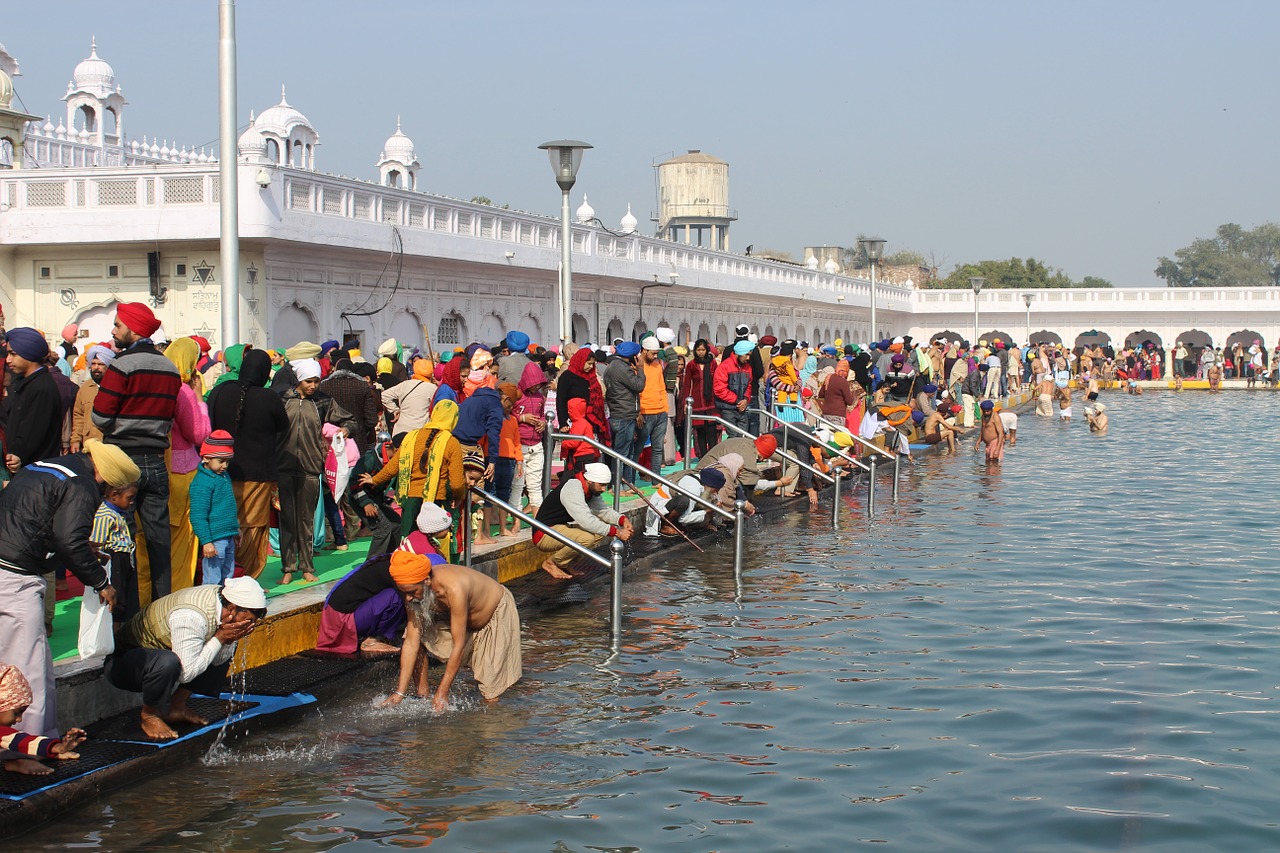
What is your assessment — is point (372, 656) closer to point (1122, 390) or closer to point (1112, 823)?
point (1112, 823)

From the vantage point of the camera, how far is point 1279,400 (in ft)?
152

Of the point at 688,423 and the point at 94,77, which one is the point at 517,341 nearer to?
the point at 688,423

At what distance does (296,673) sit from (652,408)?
25.7 feet

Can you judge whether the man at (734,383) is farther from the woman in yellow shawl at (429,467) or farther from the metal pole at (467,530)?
the woman in yellow shawl at (429,467)

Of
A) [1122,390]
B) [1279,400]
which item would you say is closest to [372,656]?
[1279,400]

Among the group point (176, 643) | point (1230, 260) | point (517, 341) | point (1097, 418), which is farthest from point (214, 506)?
point (1230, 260)

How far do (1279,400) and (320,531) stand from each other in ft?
141

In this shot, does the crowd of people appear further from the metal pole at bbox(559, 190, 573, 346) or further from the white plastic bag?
the metal pole at bbox(559, 190, 573, 346)

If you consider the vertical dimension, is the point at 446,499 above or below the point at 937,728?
above

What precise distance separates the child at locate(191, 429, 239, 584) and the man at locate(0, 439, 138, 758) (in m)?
1.69

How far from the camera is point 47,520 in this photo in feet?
22.3

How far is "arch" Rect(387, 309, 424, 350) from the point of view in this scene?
2212 cm

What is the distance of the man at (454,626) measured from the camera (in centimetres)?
861

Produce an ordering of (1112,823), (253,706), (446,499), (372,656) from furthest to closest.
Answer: (446,499), (372,656), (253,706), (1112,823)
